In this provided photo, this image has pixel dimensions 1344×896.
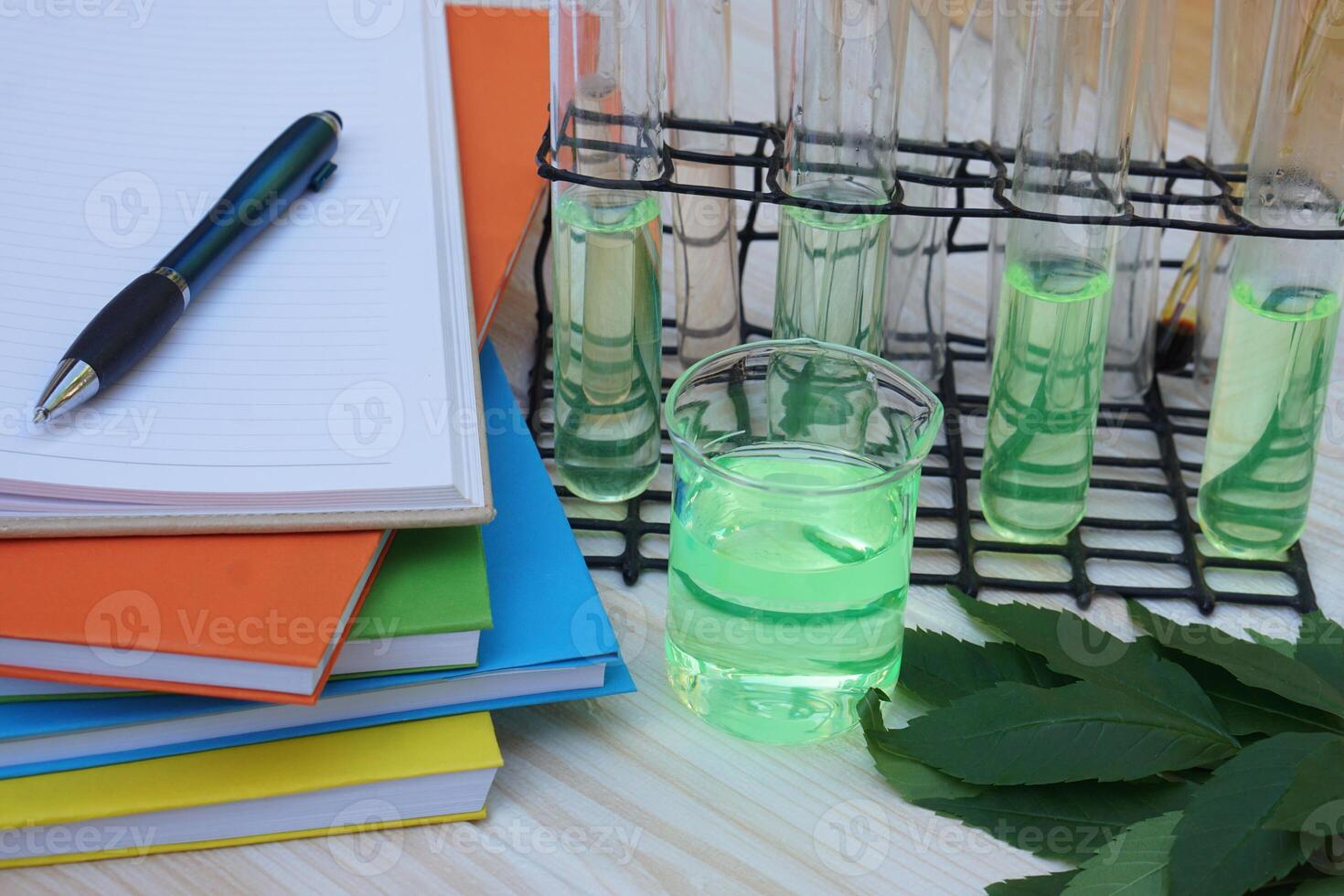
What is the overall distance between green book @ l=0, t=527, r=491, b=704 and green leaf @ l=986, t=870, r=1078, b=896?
147mm

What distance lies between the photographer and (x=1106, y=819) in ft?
1.21

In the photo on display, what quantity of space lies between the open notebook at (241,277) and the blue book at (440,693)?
0.13ft

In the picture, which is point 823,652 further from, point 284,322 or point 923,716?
point 284,322

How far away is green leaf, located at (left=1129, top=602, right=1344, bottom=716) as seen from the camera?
375mm

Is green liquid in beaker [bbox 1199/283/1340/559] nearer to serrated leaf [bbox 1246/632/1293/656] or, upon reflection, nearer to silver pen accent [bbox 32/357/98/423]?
serrated leaf [bbox 1246/632/1293/656]

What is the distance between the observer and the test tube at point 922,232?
1.61 ft

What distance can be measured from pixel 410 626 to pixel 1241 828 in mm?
209

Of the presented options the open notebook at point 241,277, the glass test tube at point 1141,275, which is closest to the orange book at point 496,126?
the open notebook at point 241,277

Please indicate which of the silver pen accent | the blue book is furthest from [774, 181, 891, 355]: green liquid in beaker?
the silver pen accent

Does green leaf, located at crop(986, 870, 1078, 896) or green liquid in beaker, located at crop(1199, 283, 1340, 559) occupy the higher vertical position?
green liquid in beaker, located at crop(1199, 283, 1340, 559)

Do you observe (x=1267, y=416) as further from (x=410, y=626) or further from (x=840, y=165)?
(x=410, y=626)

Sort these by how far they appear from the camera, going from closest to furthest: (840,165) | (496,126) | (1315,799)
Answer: (1315,799)
(840,165)
(496,126)

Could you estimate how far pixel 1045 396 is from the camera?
0.45 metres

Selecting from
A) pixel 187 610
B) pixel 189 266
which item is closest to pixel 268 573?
pixel 187 610
